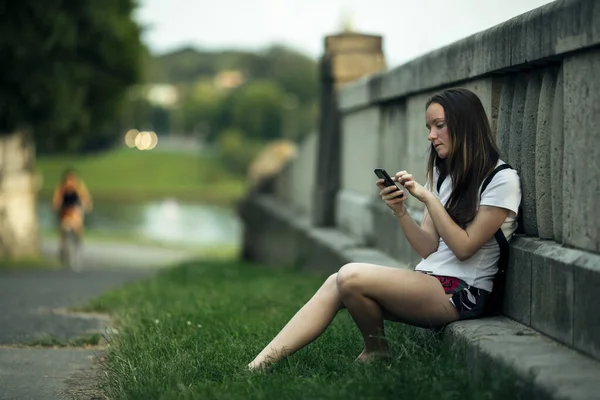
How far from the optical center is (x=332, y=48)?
1130 cm

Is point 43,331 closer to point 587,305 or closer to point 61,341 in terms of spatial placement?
point 61,341

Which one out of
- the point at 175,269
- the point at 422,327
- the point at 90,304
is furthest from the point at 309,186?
the point at 422,327

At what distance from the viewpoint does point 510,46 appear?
16.3 feet

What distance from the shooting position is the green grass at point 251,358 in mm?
3990

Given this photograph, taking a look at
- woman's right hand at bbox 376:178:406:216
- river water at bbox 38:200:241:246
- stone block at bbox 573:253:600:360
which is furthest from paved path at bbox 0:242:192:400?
river water at bbox 38:200:241:246

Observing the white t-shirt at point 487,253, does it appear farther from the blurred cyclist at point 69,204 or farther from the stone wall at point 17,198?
the stone wall at point 17,198

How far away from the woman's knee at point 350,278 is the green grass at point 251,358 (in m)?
0.34

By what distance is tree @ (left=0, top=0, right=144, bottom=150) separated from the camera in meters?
17.0

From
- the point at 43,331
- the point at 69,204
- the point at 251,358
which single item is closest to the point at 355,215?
the point at 43,331

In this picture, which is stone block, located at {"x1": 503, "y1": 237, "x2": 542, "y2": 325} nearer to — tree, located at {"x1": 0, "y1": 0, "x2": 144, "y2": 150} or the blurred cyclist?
tree, located at {"x1": 0, "y1": 0, "x2": 144, "y2": 150}

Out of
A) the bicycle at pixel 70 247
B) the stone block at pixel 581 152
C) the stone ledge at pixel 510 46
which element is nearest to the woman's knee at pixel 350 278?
the stone block at pixel 581 152

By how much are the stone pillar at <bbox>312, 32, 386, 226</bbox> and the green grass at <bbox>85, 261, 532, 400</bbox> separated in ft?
11.3

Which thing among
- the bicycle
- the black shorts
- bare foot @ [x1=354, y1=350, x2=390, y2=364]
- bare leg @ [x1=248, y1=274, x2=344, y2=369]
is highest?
the black shorts

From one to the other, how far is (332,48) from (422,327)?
6779 millimetres
